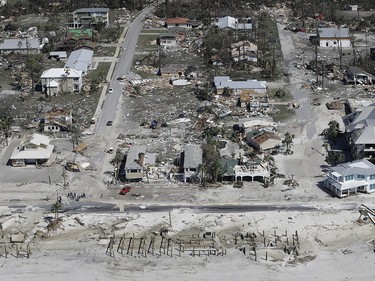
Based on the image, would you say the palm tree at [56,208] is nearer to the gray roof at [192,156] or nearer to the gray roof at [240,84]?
the gray roof at [192,156]

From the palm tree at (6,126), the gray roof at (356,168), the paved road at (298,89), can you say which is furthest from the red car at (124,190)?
the paved road at (298,89)

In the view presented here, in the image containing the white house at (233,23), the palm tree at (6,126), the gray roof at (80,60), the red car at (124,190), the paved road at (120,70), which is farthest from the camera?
the white house at (233,23)

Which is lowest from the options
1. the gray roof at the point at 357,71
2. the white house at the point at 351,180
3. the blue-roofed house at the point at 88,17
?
the white house at the point at 351,180

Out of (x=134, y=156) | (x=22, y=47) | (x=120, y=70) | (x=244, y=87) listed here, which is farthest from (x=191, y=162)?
(x=22, y=47)

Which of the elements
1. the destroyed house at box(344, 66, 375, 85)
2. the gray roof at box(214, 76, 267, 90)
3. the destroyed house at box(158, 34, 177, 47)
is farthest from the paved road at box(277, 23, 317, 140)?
the destroyed house at box(158, 34, 177, 47)

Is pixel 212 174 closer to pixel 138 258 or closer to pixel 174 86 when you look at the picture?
pixel 138 258

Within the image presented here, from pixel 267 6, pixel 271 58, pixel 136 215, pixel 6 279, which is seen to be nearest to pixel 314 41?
pixel 271 58

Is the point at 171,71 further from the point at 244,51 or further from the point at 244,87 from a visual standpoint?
the point at 244,87

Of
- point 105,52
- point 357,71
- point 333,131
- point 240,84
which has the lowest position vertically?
point 333,131
